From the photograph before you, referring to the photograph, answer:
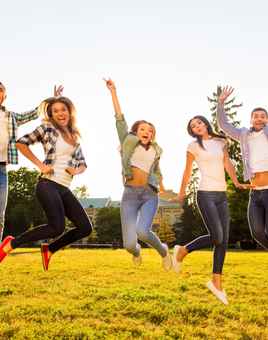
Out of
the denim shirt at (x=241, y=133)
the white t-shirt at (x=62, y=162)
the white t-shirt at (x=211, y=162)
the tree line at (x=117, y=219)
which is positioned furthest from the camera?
the tree line at (x=117, y=219)

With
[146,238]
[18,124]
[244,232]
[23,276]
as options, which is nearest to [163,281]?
[23,276]

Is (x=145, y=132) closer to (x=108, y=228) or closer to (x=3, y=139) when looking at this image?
(x=3, y=139)

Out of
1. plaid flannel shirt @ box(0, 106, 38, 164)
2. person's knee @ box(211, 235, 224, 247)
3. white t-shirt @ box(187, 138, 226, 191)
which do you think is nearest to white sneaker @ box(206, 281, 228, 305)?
person's knee @ box(211, 235, 224, 247)

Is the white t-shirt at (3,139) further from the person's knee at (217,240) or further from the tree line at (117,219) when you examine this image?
the tree line at (117,219)

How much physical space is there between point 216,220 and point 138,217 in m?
1.42

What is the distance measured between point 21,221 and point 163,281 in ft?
233

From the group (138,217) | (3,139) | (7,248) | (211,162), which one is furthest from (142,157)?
(7,248)

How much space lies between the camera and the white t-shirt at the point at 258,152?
30.3 feet

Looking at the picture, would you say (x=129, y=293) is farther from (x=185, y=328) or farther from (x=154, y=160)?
(x=154, y=160)

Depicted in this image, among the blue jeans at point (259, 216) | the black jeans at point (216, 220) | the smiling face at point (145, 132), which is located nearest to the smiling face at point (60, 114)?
the smiling face at point (145, 132)

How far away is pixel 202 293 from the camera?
1684 centimetres

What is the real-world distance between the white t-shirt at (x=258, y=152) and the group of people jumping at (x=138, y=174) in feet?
0.06

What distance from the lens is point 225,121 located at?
31.6ft

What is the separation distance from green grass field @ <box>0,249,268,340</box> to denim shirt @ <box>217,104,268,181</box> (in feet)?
14.1
